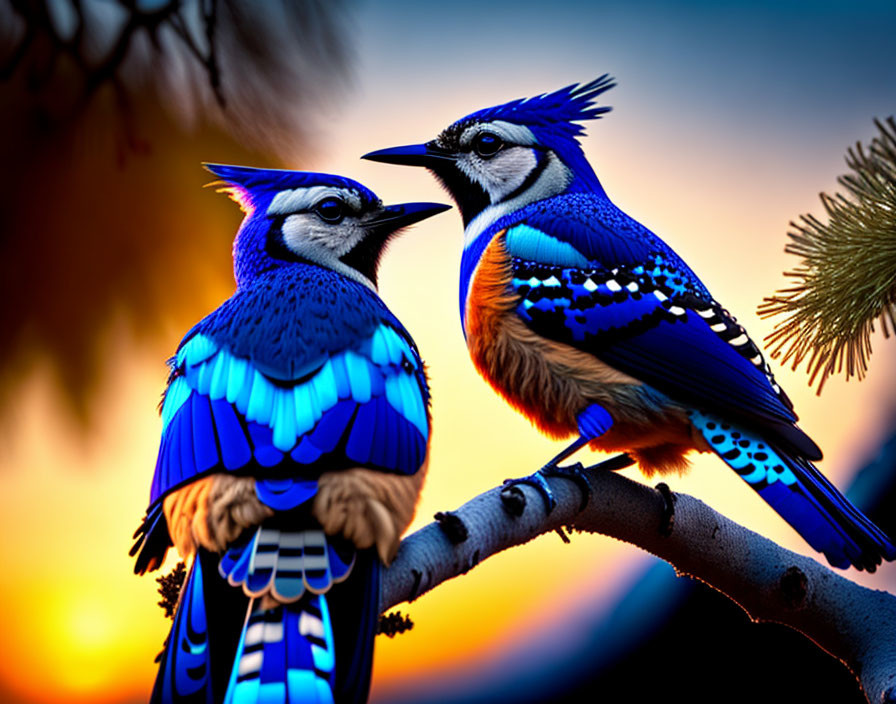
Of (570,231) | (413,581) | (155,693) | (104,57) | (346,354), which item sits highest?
(104,57)

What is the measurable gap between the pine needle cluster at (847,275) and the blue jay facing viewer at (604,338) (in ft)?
0.35

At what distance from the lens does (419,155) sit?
1.97 m

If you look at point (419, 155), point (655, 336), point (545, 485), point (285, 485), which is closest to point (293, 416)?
point (285, 485)

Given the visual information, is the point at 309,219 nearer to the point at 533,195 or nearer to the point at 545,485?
the point at 533,195

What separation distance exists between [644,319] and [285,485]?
0.78m

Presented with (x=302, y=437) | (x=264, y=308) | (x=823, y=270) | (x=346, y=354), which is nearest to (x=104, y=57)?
(x=264, y=308)

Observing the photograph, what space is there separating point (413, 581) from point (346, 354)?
342 millimetres

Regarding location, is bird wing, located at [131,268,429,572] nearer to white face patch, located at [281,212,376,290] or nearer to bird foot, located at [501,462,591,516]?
bird foot, located at [501,462,591,516]

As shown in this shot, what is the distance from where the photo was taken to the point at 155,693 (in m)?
1.13

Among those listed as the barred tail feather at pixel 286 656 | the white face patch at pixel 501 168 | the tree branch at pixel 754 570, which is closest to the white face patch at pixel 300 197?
the white face patch at pixel 501 168

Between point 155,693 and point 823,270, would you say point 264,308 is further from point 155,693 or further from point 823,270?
point 823,270

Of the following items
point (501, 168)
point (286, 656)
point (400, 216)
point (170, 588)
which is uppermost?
point (501, 168)

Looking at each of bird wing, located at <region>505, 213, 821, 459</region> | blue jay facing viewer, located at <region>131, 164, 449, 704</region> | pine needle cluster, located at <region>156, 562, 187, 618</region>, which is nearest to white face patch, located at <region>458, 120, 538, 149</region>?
bird wing, located at <region>505, 213, 821, 459</region>

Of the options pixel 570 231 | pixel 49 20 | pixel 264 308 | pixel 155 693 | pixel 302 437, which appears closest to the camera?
pixel 155 693
